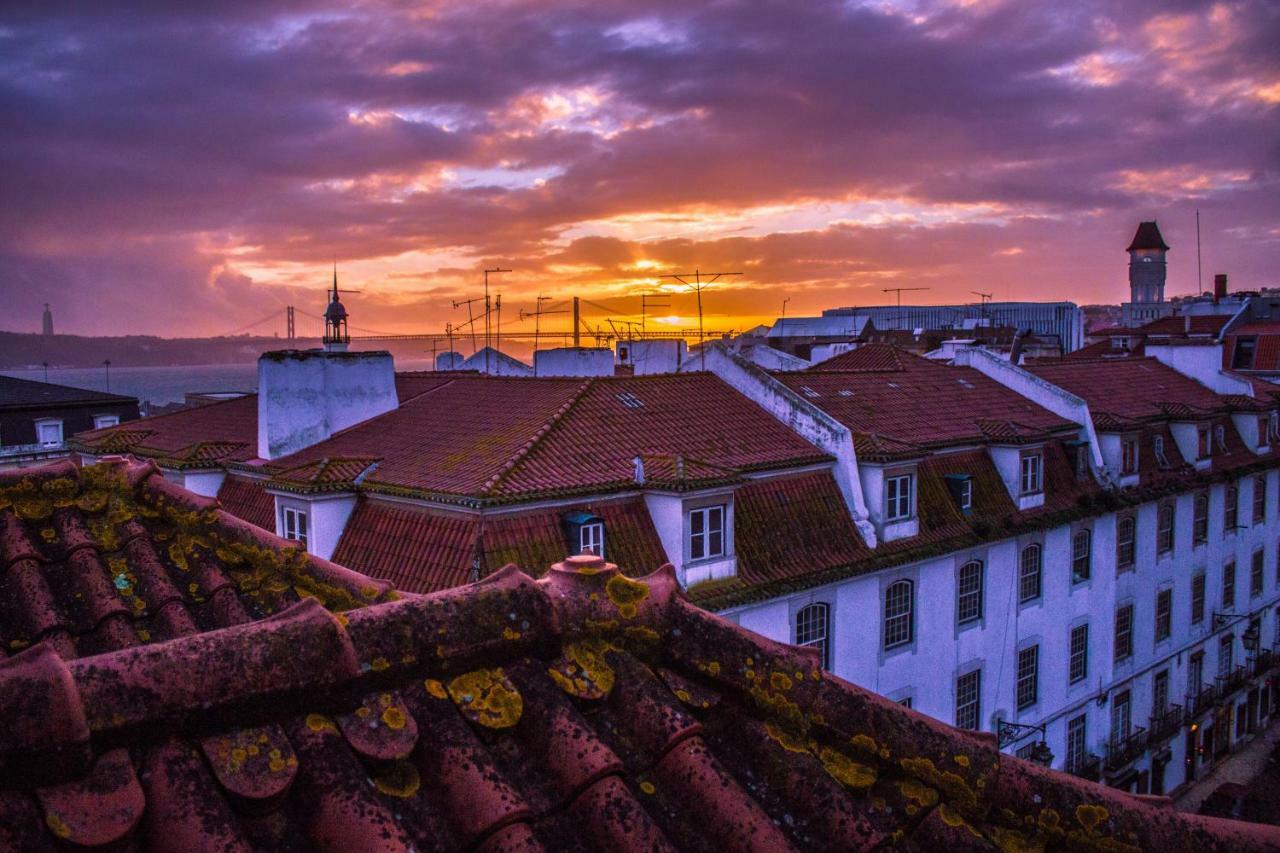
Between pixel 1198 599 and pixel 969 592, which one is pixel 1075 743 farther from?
pixel 1198 599

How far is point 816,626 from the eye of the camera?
2094 cm

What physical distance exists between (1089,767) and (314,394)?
2451 cm

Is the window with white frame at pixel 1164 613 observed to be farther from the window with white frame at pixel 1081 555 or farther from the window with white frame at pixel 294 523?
the window with white frame at pixel 294 523

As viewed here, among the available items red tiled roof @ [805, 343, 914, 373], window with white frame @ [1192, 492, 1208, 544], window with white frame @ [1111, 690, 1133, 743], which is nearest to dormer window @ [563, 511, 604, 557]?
red tiled roof @ [805, 343, 914, 373]

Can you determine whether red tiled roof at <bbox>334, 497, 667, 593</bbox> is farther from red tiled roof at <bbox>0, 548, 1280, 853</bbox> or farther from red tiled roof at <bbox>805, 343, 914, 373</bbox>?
red tiled roof at <bbox>805, 343, 914, 373</bbox>

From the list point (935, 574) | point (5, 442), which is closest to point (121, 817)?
point (935, 574)

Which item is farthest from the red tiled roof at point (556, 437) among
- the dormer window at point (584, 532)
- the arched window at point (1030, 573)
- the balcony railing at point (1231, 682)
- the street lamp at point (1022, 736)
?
the balcony railing at point (1231, 682)

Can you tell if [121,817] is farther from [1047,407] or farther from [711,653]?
[1047,407]

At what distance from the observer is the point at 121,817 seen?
319 cm

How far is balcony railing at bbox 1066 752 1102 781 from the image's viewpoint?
28984 mm

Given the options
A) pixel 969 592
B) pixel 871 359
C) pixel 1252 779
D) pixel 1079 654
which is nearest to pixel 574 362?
pixel 871 359

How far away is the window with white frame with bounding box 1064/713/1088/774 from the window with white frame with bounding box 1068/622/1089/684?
1.23 m

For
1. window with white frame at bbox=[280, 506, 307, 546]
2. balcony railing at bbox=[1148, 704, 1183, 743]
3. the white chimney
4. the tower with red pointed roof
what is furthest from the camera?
the tower with red pointed roof

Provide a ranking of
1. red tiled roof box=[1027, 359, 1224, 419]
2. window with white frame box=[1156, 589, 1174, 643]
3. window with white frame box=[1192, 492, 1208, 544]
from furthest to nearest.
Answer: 1. red tiled roof box=[1027, 359, 1224, 419]
2. window with white frame box=[1192, 492, 1208, 544]
3. window with white frame box=[1156, 589, 1174, 643]
